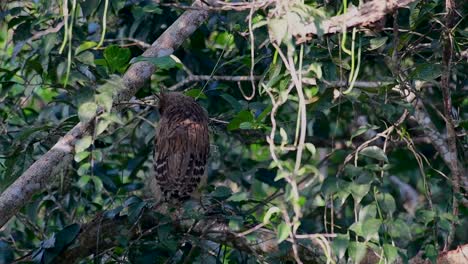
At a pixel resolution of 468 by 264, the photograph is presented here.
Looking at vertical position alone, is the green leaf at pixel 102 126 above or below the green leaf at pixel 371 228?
above

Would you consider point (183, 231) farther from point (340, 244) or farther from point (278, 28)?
point (278, 28)

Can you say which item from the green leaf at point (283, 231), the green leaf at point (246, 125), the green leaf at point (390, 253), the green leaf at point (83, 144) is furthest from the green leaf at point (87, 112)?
the green leaf at point (390, 253)

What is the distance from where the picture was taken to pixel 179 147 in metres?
6.83

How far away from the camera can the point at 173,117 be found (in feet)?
23.4

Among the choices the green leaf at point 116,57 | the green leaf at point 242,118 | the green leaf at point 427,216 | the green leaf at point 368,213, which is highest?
the green leaf at point 116,57

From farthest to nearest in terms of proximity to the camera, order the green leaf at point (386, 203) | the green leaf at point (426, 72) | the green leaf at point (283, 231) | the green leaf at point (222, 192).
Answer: the green leaf at point (222, 192)
the green leaf at point (426, 72)
the green leaf at point (386, 203)
the green leaf at point (283, 231)

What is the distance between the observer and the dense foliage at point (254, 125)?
4.39 m

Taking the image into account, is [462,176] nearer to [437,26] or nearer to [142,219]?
[437,26]

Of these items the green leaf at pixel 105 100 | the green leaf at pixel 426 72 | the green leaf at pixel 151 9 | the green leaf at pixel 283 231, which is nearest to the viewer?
the green leaf at pixel 283 231

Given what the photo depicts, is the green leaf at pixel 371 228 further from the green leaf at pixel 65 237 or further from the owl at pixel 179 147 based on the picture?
the owl at pixel 179 147

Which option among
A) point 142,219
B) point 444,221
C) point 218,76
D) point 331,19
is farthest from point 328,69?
point 218,76

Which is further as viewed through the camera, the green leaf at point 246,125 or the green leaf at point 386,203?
the green leaf at point 246,125

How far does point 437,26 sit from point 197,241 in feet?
6.56

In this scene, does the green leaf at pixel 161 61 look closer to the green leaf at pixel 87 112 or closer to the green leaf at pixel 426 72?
the green leaf at pixel 87 112
